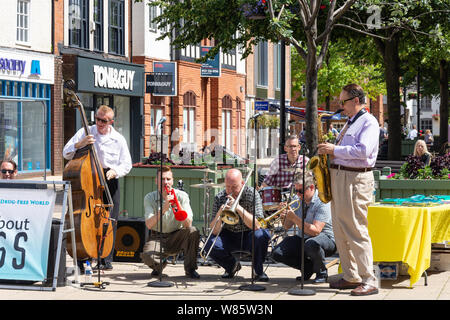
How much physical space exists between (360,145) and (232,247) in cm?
218

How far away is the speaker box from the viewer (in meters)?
11.1

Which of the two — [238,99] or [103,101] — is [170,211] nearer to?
[103,101]

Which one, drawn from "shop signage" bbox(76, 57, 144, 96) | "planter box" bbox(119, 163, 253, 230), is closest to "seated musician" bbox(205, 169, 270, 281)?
"planter box" bbox(119, 163, 253, 230)

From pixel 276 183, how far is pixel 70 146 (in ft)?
10.7

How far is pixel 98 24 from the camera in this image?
3120 cm

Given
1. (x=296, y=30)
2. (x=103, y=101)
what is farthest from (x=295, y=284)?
(x=103, y=101)

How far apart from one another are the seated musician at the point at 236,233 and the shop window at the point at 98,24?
2163 cm

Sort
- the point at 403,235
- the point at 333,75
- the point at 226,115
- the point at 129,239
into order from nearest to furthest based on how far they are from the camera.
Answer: the point at 403,235 < the point at 129,239 < the point at 226,115 < the point at 333,75

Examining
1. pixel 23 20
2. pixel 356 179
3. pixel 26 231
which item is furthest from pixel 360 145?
pixel 23 20

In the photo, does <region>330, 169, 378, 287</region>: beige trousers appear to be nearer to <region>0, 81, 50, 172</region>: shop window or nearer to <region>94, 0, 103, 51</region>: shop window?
<region>0, 81, 50, 172</region>: shop window

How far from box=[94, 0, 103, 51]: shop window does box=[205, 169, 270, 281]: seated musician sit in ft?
71.0

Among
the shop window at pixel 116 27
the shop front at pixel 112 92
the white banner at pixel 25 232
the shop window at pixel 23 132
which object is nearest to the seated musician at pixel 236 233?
the white banner at pixel 25 232

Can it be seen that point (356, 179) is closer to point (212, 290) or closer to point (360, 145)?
point (360, 145)

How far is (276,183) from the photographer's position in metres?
12.4
